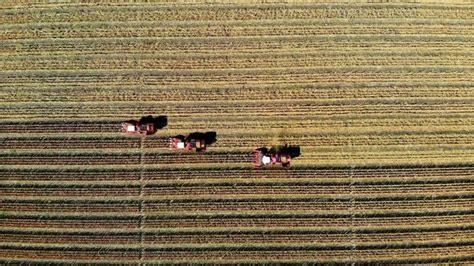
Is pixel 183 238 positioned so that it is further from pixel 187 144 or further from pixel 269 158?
pixel 269 158

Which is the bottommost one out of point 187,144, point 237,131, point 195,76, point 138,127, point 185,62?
point 187,144

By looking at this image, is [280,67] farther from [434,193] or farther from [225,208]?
[434,193]

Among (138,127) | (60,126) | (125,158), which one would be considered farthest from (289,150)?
(60,126)

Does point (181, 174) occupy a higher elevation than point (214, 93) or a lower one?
lower

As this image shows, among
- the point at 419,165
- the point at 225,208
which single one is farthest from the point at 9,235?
the point at 419,165

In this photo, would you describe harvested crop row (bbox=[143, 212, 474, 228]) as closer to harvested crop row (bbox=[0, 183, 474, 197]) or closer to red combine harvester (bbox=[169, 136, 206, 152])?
harvested crop row (bbox=[0, 183, 474, 197])

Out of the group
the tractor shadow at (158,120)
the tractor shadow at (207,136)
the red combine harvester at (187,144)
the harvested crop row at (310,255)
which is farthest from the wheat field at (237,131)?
the tractor shadow at (207,136)
